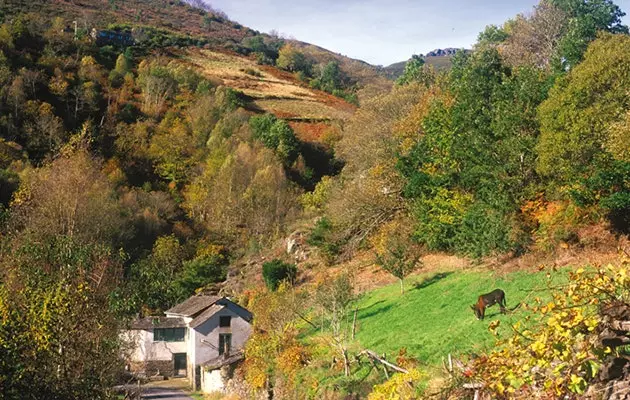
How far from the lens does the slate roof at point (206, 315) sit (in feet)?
124

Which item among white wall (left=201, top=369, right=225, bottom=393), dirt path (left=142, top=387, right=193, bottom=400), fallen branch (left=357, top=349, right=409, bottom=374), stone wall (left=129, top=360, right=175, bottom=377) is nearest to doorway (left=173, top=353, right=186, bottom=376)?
stone wall (left=129, top=360, right=175, bottom=377)

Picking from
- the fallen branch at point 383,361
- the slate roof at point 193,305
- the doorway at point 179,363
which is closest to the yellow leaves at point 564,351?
the fallen branch at point 383,361

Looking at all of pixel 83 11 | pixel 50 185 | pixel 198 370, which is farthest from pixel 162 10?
pixel 198 370

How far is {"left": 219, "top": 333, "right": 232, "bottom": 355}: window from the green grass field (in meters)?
12.6

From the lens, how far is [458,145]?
31250 mm

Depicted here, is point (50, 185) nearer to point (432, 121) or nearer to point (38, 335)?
point (432, 121)

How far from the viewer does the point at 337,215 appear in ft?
121

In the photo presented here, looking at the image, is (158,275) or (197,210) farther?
(197,210)

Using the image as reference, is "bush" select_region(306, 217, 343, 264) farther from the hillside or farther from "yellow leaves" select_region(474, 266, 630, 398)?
the hillside

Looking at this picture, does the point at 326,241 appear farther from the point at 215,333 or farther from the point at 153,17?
the point at 153,17

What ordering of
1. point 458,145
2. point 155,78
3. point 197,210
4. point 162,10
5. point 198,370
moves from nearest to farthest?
1. point 458,145
2. point 198,370
3. point 197,210
4. point 155,78
5. point 162,10

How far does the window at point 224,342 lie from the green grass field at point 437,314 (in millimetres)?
12575

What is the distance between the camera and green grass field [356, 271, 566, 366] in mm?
17312

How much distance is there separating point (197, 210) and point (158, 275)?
13195mm
